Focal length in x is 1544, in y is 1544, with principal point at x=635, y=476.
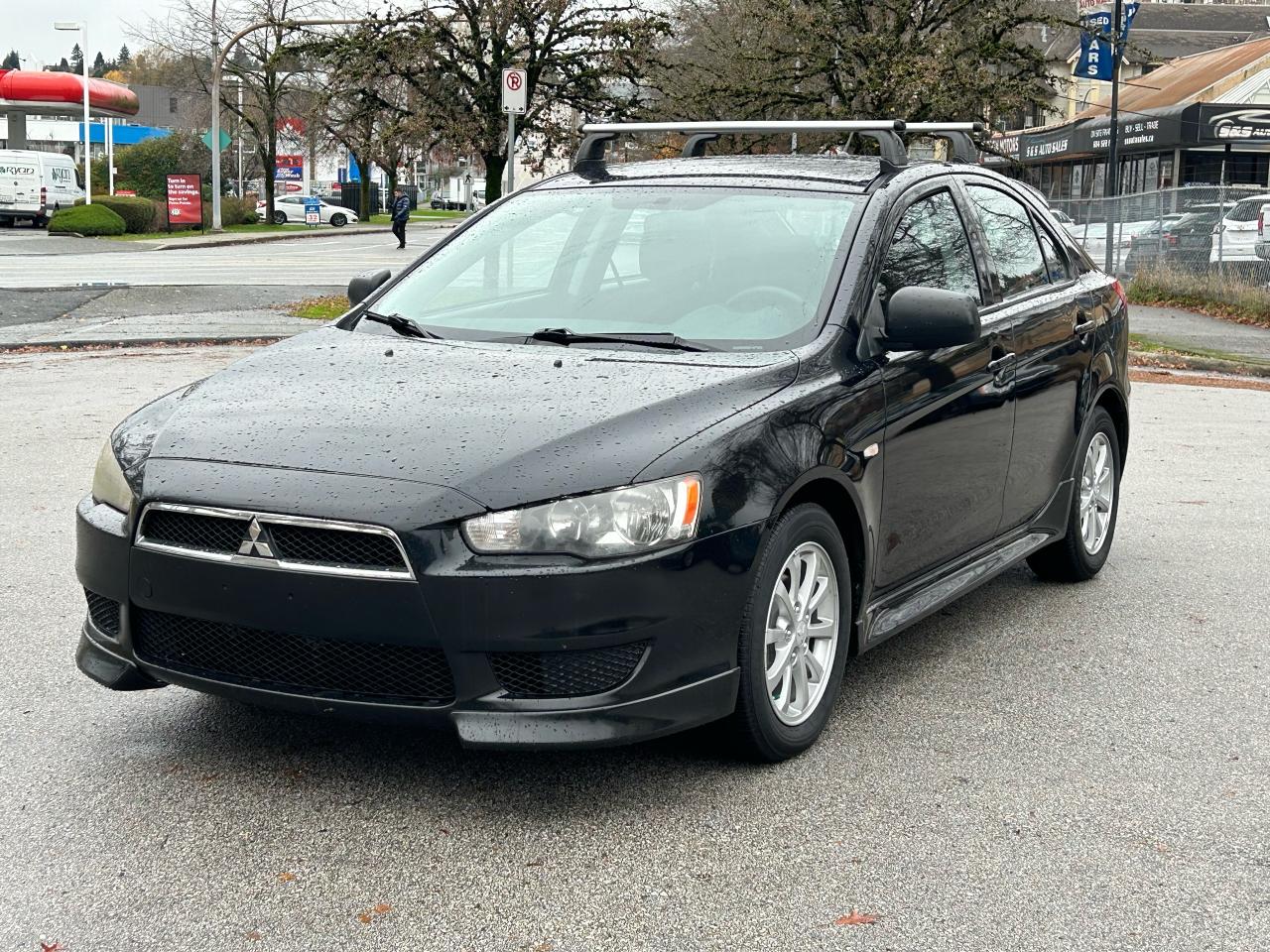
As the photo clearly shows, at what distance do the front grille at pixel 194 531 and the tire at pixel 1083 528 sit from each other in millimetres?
3601

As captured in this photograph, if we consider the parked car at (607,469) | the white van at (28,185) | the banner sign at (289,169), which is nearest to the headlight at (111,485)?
the parked car at (607,469)

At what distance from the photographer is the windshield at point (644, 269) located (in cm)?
471

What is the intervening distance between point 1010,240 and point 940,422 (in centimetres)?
129

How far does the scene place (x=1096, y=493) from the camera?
659cm

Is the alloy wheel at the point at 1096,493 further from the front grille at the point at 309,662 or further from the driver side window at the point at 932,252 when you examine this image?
the front grille at the point at 309,662

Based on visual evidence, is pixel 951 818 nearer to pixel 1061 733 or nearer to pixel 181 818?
pixel 1061 733

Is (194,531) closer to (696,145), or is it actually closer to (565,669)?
(565,669)

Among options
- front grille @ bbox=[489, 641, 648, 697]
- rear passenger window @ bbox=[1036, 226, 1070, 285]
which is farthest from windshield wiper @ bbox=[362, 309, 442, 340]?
rear passenger window @ bbox=[1036, 226, 1070, 285]

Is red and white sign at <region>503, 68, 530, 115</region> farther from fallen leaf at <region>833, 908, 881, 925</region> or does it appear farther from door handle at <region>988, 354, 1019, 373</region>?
fallen leaf at <region>833, 908, 881, 925</region>

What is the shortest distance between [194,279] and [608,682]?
22787mm

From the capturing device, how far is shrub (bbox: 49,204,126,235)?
4384 centimetres

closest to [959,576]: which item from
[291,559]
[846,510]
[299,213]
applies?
[846,510]

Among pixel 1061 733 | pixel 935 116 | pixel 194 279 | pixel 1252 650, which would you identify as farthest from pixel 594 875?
pixel 935 116

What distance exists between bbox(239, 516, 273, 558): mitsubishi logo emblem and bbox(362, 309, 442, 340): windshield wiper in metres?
1.31
